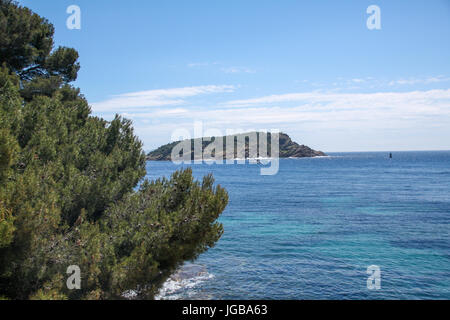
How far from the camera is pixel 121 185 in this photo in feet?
40.1

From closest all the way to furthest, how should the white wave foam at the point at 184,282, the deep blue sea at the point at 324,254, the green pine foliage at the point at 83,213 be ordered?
the green pine foliage at the point at 83,213 → the white wave foam at the point at 184,282 → the deep blue sea at the point at 324,254

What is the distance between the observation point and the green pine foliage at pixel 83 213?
7.19 m

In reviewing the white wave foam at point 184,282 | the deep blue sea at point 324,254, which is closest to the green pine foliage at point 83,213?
the white wave foam at point 184,282

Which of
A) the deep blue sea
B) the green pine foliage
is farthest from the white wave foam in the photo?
the green pine foliage

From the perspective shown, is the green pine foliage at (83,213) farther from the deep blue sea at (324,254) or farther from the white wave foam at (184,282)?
the deep blue sea at (324,254)

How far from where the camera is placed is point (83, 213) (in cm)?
956

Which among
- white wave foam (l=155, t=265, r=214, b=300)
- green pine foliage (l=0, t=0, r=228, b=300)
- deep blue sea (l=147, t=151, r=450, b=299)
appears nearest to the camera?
green pine foliage (l=0, t=0, r=228, b=300)

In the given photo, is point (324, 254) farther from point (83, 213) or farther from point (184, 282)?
point (83, 213)

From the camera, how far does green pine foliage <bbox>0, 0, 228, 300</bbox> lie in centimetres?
719

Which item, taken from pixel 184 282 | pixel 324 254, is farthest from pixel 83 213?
pixel 324 254

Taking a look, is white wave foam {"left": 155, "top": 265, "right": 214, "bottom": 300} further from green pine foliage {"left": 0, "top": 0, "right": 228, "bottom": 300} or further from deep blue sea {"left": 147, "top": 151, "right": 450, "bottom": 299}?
green pine foliage {"left": 0, "top": 0, "right": 228, "bottom": 300}

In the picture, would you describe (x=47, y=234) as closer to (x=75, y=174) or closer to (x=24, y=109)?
(x=75, y=174)
